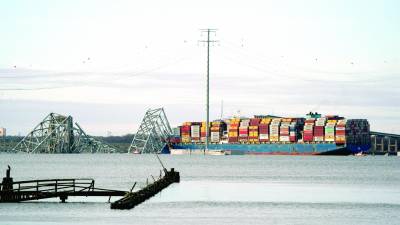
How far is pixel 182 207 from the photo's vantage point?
210 feet

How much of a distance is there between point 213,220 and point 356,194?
1200 inches

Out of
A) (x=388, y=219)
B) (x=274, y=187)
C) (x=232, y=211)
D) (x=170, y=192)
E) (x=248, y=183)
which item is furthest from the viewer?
(x=248, y=183)

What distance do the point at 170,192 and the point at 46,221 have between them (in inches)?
1124

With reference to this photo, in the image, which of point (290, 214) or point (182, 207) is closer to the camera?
point (290, 214)

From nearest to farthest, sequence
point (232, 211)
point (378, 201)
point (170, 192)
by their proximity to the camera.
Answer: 1. point (232, 211)
2. point (378, 201)
3. point (170, 192)

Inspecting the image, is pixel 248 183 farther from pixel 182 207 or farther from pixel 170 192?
pixel 182 207

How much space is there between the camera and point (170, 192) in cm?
8081

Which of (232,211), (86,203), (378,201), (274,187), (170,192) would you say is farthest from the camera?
(274,187)

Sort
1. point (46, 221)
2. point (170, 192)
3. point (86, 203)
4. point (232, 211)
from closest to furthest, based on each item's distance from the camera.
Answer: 1. point (46, 221)
2. point (232, 211)
3. point (86, 203)
4. point (170, 192)

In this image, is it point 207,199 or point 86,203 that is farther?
point 207,199

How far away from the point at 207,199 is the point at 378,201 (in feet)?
48.5

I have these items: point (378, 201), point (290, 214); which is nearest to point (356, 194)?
point (378, 201)

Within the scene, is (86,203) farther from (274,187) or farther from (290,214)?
(274,187)

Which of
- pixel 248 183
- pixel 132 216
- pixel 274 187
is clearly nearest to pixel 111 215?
pixel 132 216
